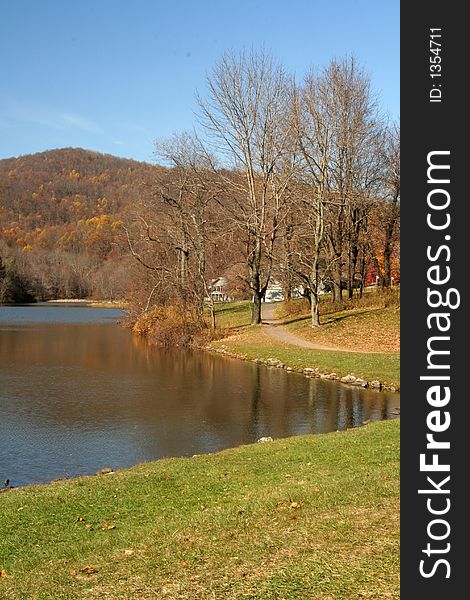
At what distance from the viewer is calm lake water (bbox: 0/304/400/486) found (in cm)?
1338

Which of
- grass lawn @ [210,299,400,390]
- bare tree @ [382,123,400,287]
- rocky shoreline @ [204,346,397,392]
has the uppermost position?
bare tree @ [382,123,400,287]

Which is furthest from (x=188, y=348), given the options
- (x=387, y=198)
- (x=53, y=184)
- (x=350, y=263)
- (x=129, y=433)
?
(x=53, y=184)

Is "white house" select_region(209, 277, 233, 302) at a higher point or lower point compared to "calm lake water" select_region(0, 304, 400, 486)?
higher

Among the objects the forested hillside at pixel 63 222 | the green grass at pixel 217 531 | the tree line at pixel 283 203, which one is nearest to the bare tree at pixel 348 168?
the tree line at pixel 283 203

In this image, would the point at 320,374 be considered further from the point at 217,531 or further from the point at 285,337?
the point at 217,531

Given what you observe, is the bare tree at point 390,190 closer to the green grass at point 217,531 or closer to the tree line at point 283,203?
the tree line at point 283,203

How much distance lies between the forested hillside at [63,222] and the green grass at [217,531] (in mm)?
83834

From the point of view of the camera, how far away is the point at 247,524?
24.3 ft

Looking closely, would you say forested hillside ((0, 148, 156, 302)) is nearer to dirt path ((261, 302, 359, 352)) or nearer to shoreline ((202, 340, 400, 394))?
dirt path ((261, 302, 359, 352))

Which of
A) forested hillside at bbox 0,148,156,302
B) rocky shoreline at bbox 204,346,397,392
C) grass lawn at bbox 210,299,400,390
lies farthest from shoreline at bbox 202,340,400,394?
forested hillside at bbox 0,148,156,302

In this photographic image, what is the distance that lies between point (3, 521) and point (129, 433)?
6.63m

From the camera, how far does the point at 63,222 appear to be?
5940 inches

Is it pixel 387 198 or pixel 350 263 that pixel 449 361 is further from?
pixel 387 198

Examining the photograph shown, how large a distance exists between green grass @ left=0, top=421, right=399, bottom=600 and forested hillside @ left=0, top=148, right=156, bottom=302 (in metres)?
83.8
